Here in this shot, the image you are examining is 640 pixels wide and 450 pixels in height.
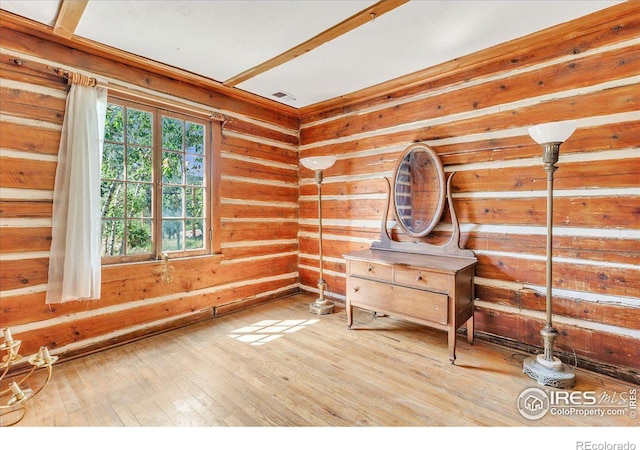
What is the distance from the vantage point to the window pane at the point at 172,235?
129 inches

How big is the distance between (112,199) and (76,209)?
415mm

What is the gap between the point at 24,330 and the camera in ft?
8.04

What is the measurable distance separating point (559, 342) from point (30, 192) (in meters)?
4.48

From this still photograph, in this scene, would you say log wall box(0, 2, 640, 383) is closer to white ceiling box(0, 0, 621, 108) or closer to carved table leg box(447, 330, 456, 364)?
white ceiling box(0, 0, 621, 108)

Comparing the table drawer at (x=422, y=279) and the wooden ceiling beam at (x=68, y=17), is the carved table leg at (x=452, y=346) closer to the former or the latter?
the table drawer at (x=422, y=279)

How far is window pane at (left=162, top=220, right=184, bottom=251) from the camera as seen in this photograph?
10.8 feet

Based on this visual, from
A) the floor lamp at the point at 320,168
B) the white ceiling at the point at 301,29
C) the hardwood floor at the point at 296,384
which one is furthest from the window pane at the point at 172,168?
the hardwood floor at the point at 296,384

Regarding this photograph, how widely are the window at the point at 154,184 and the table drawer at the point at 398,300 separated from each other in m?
1.83

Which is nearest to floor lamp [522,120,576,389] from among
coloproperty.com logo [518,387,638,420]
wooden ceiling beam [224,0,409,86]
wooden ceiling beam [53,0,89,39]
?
coloproperty.com logo [518,387,638,420]

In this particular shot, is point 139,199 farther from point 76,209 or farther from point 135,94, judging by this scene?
point 135,94
